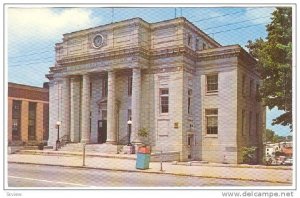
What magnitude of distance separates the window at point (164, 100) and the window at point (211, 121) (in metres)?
1.30

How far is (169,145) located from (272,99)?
4.19 meters

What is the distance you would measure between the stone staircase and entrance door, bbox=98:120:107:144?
2.75 feet

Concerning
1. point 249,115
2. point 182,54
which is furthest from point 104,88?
point 249,115

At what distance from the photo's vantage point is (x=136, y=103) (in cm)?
1453

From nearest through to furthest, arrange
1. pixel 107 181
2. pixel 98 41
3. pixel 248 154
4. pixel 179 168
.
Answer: pixel 107 181 → pixel 179 168 → pixel 248 154 → pixel 98 41

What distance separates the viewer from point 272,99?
11.1m

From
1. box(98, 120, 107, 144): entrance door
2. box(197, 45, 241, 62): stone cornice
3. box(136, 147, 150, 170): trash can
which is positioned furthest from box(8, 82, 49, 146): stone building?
box(197, 45, 241, 62): stone cornice

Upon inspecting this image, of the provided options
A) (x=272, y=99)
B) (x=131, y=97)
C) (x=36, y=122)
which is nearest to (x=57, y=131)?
(x=36, y=122)

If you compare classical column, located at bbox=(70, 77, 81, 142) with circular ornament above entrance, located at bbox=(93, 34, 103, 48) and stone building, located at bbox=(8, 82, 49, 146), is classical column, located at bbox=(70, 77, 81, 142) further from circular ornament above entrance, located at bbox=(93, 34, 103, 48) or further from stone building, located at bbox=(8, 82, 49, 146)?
circular ornament above entrance, located at bbox=(93, 34, 103, 48)

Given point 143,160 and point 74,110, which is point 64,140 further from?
point 143,160

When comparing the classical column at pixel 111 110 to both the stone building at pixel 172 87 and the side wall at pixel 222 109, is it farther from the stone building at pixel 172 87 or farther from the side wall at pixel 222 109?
the side wall at pixel 222 109

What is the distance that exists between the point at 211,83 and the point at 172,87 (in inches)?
51.2

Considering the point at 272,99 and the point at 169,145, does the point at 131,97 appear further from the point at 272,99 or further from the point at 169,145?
the point at 272,99

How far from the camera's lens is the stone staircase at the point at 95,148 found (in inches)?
579
